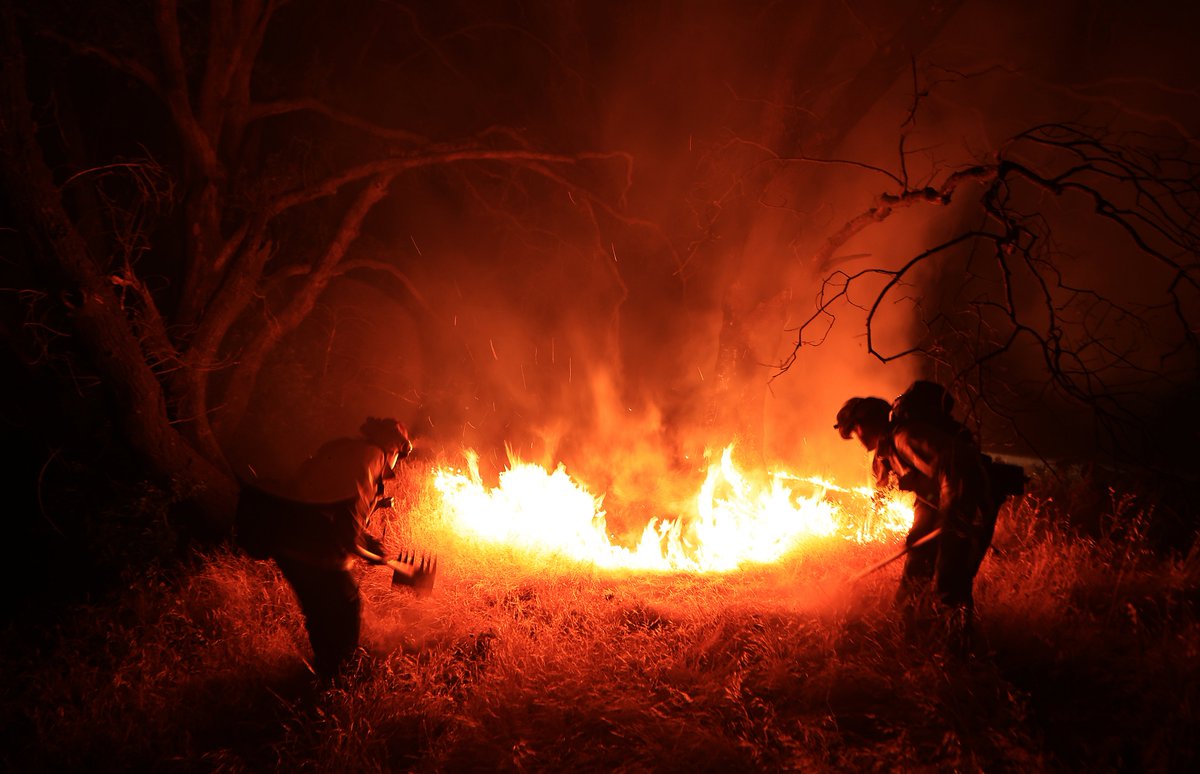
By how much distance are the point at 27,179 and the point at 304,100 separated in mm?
2921

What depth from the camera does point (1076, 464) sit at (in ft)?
35.6

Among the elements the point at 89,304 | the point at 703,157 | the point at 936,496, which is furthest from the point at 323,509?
the point at 703,157

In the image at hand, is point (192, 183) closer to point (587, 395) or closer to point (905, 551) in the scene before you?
point (587, 395)

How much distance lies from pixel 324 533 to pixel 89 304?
3.52m

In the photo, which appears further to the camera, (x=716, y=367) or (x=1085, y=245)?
(x=1085, y=245)

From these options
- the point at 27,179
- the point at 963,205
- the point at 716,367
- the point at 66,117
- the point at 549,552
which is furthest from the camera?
the point at 963,205

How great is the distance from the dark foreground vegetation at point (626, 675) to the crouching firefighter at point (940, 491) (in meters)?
0.35

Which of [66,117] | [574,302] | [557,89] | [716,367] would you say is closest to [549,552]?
[716,367]

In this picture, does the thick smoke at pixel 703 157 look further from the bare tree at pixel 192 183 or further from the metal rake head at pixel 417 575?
the metal rake head at pixel 417 575

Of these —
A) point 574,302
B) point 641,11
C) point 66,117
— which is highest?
point 641,11

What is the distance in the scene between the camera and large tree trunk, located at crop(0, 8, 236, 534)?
241 inches

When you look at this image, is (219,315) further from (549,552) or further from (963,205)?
(963,205)

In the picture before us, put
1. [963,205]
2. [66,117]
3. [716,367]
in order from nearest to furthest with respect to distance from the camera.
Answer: [716,367] < [66,117] < [963,205]

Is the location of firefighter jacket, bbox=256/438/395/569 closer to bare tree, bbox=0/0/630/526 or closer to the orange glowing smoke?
the orange glowing smoke
